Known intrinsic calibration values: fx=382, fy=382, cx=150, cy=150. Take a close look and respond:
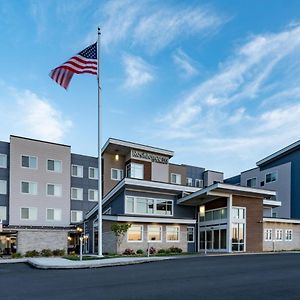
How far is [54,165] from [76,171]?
3246mm

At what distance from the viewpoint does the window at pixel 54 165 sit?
148ft

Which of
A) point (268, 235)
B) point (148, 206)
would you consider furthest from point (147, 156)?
point (268, 235)

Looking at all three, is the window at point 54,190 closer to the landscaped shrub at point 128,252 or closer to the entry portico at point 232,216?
the entry portico at point 232,216

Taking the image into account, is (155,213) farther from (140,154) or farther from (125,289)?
(125,289)

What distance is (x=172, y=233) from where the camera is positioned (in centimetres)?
3200

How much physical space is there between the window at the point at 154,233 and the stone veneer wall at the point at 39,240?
36.6 ft

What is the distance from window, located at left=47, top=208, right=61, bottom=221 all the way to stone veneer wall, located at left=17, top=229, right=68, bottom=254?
17.9 feet

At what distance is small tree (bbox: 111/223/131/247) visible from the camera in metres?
28.3

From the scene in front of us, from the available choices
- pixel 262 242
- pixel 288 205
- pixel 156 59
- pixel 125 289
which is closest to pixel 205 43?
pixel 156 59

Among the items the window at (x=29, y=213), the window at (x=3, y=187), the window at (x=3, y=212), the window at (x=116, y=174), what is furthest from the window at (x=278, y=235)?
the window at (x=3, y=187)

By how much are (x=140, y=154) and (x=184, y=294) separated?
1223 inches

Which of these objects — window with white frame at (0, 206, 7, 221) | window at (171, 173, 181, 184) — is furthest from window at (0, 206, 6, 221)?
window at (171, 173, 181, 184)

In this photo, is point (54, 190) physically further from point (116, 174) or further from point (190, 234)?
point (190, 234)

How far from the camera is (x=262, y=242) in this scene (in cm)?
3139
